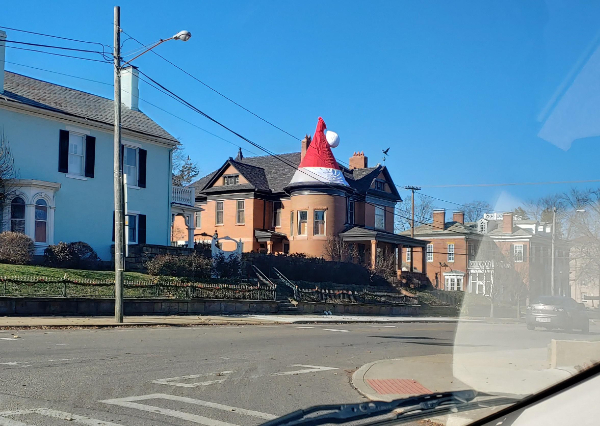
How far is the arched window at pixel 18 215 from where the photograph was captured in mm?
27019

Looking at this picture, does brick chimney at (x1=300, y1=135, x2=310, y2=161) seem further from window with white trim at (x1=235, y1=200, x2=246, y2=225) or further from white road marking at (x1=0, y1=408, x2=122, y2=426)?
white road marking at (x1=0, y1=408, x2=122, y2=426)

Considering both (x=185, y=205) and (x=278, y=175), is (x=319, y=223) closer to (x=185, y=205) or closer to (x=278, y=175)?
(x=278, y=175)

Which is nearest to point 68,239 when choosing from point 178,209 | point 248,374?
point 178,209

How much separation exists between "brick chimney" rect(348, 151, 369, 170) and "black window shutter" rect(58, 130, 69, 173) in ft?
90.9

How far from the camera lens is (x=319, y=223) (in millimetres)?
44219

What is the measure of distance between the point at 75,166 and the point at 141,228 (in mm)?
4767

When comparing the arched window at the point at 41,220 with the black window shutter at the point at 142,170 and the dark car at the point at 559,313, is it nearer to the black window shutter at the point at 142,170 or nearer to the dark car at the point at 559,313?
the black window shutter at the point at 142,170

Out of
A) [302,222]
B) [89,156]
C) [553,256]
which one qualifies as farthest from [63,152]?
[553,256]

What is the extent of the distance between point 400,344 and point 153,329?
6683 mm

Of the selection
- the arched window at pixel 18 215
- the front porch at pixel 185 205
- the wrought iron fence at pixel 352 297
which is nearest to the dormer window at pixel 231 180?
the front porch at pixel 185 205

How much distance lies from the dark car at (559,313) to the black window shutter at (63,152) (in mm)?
26252

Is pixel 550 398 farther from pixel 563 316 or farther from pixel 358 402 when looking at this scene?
pixel 358 402

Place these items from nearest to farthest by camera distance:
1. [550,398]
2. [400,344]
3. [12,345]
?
[550,398], [12,345], [400,344]

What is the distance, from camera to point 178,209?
121 feet
